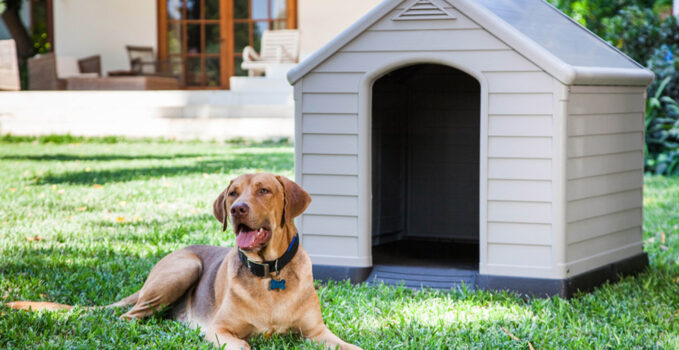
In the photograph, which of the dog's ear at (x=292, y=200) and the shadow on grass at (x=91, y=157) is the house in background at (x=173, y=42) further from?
the dog's ear at (x=292, y=200)

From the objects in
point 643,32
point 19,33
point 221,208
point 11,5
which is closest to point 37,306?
point 221,208

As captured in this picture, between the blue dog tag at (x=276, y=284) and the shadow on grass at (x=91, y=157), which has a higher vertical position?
the blue dog tag at (x=276, y=284)

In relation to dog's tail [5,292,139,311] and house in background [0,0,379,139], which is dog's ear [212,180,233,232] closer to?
dog's tail [5,292,139,311]

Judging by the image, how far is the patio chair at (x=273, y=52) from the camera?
1967 centimetres

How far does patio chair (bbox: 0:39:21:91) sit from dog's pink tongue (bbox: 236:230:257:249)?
44.0 feet

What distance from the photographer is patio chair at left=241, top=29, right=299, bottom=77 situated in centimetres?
1967

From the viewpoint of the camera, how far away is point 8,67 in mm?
16875

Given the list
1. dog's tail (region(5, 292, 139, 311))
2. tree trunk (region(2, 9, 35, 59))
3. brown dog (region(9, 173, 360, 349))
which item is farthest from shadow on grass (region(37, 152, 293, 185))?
tree trunk (region(2, 9, 35, 59))

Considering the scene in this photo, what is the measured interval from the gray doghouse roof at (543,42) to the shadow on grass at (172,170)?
5775 mm

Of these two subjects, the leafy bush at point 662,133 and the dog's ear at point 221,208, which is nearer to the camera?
the dog's ear at point 221,208

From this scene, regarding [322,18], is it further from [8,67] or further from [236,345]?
[236,345]

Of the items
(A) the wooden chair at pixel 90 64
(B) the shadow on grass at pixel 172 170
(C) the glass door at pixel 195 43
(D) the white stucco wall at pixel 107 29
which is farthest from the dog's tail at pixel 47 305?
(D) the white stucco wall at pixel 107 29

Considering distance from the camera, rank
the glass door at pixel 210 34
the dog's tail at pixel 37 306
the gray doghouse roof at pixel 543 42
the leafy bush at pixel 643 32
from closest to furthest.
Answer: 1. the dog's tail at pixel 37 306
2. the gray doghouse roof at pixel 543 42
3. the leafy bush at pixel 643 32
4. the glass door at pixel 210 34

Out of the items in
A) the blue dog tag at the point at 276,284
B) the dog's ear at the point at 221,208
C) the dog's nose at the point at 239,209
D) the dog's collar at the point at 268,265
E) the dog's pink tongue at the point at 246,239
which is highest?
the dog's nose at the point at 239,209
